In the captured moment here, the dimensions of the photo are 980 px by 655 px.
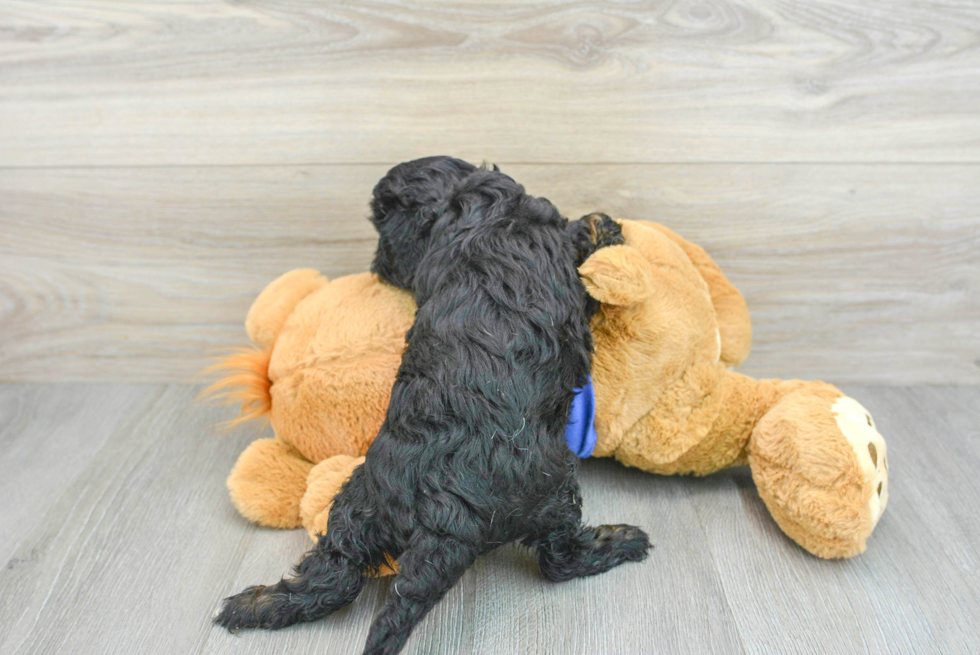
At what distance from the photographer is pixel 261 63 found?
1134 millimetres

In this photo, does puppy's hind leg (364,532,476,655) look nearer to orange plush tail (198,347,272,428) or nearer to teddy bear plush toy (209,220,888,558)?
teddy bear plush toy (209,220,888,558)

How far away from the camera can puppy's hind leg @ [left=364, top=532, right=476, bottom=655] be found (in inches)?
26.3

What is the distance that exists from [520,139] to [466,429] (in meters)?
0.59

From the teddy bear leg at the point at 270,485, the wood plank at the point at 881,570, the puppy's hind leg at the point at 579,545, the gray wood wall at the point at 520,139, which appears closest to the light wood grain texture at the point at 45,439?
the gray wood wall at the point at 520,139

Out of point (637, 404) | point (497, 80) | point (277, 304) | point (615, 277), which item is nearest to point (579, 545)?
point (637, 404)

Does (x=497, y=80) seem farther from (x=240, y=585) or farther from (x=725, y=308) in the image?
(x=240, y=585)

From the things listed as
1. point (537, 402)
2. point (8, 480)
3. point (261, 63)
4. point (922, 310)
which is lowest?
point (8, 480)

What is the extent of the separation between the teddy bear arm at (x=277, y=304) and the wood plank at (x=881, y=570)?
25.7 inches

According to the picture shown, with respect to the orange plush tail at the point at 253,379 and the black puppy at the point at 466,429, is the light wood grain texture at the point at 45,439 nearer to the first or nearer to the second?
the orange plush tail at the point at 253,379

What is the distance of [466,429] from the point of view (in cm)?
73

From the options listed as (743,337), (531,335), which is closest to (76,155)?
(531,335)

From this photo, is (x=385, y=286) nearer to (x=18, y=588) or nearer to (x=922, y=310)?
(x=18, y=588)

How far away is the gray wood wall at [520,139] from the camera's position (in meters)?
1.10

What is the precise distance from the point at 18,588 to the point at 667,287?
900 millimetres
